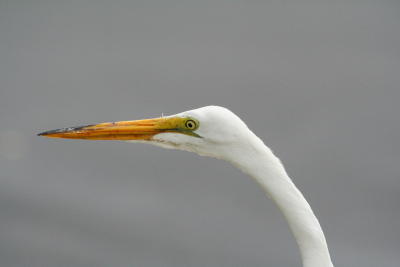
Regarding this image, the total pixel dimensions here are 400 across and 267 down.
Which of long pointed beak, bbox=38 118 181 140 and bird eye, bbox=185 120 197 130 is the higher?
long pointed beak, bbox=38 118 181 140

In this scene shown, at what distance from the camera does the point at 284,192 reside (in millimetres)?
2340

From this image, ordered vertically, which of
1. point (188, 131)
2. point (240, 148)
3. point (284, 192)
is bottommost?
point (284, 192)

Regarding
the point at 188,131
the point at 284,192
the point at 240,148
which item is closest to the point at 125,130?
the point at 188,131

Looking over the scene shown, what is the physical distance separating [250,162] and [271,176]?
11 cm

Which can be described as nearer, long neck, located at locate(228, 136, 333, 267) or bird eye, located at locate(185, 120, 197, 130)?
long neck, located at locate(228, 136, 333, 267)

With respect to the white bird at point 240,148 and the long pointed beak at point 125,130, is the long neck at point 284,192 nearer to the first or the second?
the white bird at point 240,148

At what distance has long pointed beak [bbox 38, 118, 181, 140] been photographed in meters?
2.58

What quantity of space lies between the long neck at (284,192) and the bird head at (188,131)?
0.08 metres

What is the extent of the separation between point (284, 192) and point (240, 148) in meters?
0.27

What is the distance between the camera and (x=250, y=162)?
92.5 inches

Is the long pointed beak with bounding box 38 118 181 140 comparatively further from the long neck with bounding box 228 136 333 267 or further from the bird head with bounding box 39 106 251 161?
the long neck with bounding box 228 136 333 267

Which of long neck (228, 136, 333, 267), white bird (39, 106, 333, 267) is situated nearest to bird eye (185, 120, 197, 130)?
white bird (39, 106, 333, 267)

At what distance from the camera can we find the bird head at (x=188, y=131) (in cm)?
239

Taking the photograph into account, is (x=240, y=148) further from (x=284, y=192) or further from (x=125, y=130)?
(x=125, y=130)
